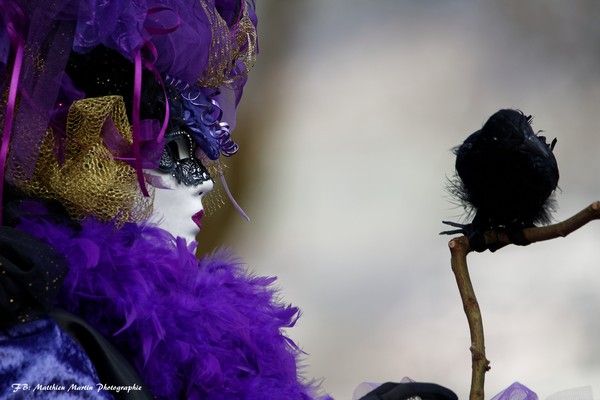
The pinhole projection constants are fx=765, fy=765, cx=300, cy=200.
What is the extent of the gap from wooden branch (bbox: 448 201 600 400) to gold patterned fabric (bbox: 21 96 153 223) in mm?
447

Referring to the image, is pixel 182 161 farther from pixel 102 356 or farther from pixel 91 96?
pixel 102 356

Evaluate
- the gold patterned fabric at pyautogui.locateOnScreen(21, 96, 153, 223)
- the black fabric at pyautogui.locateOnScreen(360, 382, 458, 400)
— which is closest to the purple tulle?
the black fabric at pyautogui.locateOnScreen(360, 382, 458, 400)

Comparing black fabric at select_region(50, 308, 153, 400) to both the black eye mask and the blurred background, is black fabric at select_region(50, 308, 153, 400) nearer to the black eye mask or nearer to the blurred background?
the black eye mask

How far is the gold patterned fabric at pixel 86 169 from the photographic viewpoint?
1.00 m

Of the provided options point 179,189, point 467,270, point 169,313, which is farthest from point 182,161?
point 467,270

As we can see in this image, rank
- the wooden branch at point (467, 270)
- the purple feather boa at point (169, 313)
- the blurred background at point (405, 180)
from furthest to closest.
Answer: the blurred background at point (405, 180) → the purple feather boa at point (169, 313) → the wooden branch at point (467, 270)

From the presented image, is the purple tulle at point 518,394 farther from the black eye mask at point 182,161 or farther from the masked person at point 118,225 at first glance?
the black eye mask at point 182,161

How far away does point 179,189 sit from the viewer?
1.11 m

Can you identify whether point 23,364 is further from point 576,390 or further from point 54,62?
point 576,390

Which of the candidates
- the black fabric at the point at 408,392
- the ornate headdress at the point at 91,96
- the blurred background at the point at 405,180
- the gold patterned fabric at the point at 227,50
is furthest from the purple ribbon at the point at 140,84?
the blurred background at the point at 405,180

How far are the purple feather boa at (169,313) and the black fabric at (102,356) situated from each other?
0.11ft

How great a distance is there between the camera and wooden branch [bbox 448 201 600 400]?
80cm

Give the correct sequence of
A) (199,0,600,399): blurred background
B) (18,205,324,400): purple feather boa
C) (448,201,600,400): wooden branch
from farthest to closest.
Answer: (199,0,600,399): blurred background, (18,205,324,400): purple feather boa, (448,201,600,400): wooden branch

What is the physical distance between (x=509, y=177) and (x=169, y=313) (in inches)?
17.6
